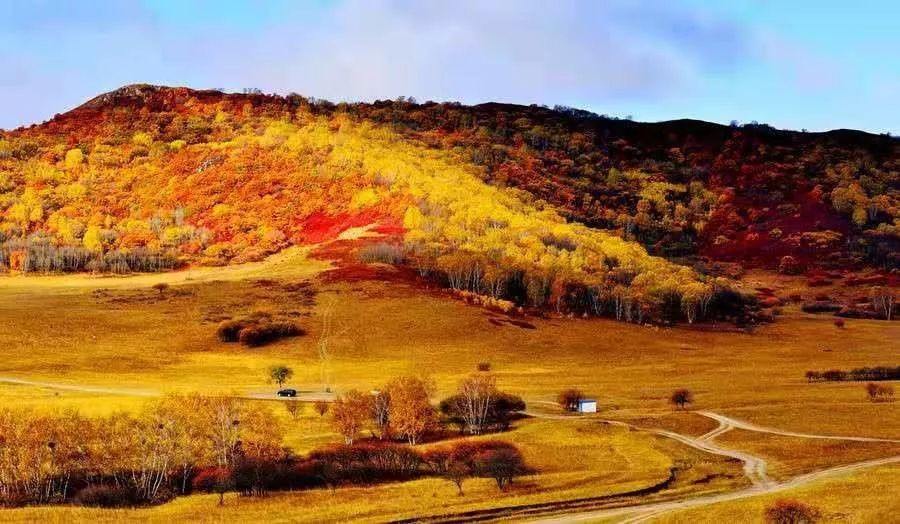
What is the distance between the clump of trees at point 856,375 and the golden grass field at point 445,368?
4.90 m

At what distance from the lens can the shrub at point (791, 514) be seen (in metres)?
50.3

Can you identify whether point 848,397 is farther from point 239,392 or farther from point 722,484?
point 239,392

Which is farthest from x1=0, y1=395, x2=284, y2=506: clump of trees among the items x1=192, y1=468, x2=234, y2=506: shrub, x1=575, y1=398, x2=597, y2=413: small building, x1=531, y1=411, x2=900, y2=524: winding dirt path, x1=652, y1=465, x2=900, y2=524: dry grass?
x1=652, y1=465, x2=900, y2=524: dry grass

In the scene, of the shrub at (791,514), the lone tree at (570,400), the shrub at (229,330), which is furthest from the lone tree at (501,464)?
the shrub at (229,330)

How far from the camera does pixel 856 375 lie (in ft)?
385

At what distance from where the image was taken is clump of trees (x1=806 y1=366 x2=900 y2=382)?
11519cm

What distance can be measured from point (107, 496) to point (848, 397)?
74586mm

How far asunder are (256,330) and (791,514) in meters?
92.4

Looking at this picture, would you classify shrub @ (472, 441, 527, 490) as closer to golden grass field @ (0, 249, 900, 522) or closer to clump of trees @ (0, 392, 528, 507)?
clump of trees @ (0, 392, 528, 507)

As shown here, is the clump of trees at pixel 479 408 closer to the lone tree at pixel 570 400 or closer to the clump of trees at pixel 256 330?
the lone tree at pixel 570 400

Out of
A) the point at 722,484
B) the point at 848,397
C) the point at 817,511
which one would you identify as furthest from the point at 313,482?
the point at 848,397

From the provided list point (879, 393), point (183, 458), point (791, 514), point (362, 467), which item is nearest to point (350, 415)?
point (362, 467)

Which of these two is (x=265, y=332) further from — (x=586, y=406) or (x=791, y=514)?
(x=791, y=514)

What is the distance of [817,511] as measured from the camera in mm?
52719
